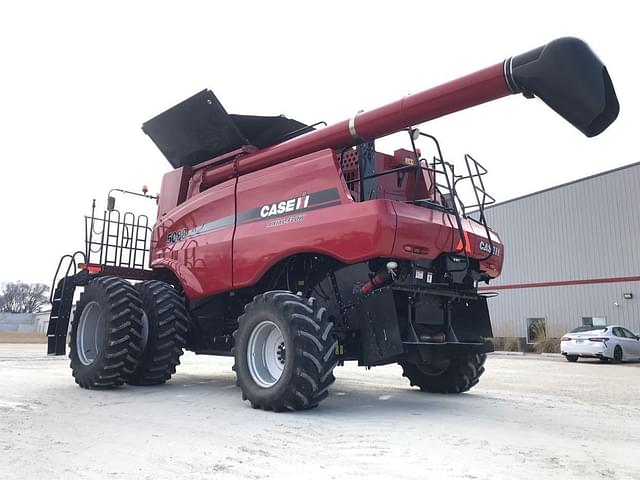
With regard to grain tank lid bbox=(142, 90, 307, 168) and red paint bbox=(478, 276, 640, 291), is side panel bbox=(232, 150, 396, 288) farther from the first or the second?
red paint bbox=(478, 276, 640, 291)

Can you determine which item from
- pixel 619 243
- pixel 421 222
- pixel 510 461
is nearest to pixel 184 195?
pixel 421 222

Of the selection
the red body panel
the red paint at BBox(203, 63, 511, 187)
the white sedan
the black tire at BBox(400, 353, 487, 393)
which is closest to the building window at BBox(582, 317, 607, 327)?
the white sedan

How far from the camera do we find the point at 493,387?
9.42 m

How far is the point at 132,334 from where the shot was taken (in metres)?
7.64

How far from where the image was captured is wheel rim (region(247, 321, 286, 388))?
628cm

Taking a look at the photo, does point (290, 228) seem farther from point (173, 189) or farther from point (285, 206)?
point (173, 189)

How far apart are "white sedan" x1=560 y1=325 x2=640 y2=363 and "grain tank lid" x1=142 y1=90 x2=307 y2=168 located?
14.5 metres

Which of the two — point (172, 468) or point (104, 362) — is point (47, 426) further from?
point (104, 362)

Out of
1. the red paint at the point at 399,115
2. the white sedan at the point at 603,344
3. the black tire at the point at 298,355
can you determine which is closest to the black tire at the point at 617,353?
the white sedan at the point at 603,344

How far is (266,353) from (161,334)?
2.07 metres

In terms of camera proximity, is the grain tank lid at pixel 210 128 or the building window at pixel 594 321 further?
the building window at pixel 594 321

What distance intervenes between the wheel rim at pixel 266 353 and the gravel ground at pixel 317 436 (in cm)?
44

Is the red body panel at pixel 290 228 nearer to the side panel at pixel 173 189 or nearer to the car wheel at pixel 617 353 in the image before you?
the side panel at pixel 173 189

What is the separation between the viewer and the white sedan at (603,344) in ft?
59.0
